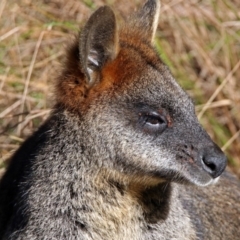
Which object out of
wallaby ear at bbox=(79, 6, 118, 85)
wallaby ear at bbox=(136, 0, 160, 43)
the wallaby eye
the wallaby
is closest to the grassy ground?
wallaby ear at bbox=(136, 0, 160, 43)

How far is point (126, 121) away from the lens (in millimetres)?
4895

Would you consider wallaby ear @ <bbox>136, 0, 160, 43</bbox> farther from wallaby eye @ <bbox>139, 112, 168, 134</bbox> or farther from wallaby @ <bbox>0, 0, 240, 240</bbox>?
wallaby eye @ <bbox>139, 112, 168, 134</bbox>

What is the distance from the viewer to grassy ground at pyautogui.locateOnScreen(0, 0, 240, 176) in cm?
768

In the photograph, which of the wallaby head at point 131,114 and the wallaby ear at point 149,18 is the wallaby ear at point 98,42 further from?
the wallaby ear at point 149,18

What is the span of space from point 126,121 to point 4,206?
3.48 feet

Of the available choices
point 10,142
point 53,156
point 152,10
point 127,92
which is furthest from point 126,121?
point 10,142

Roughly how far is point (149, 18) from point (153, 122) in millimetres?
971

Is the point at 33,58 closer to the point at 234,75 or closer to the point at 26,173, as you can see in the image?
the point at 234,75

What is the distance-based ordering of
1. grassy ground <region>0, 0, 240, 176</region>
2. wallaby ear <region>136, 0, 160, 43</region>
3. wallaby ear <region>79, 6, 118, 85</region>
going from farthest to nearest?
grassy ground <region>0, 0, 240, 176</region> → wallaby ear <region>136, 0, 160, 43</region> → wallaby ear <region>79, 6, 118, 85</region>

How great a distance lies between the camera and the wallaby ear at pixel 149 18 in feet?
18.0

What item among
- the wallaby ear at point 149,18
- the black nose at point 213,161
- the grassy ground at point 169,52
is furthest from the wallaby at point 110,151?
the grassy ground at point 169,52

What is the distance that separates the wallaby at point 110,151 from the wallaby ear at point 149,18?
0.97 ft

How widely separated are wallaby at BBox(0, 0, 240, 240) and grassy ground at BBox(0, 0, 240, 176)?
2412 millimetres

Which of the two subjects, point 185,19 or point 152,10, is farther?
point 185,19
